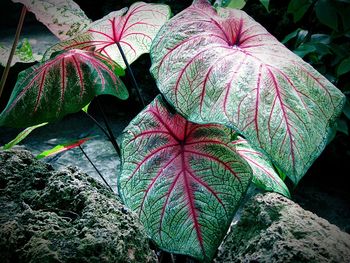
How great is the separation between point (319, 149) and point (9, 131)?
2342mm

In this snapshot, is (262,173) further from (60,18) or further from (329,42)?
(329,42)

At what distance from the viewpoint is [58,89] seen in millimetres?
857

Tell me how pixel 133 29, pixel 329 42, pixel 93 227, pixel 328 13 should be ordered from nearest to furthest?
pixel 93 227 < pixel 133 29 < pixel 328 13 < pixel 329 42

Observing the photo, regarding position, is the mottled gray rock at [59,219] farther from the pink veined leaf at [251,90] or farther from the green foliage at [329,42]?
the green foliage at [329,42]

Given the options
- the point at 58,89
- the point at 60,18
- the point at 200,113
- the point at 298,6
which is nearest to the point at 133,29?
the point at 60,18

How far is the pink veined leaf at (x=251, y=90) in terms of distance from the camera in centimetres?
68

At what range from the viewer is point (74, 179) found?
0.76 m

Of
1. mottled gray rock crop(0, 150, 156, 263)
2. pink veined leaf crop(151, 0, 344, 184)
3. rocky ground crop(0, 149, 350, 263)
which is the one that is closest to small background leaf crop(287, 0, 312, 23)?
pink veined leaf crop(151, 0, 344, 184)

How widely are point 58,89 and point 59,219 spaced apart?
33 cm

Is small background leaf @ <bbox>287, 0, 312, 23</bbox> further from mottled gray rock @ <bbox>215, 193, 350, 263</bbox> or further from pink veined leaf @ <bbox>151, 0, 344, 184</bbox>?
mottled gray rock @ <bbox>215, 193, 350, 263</bbox>

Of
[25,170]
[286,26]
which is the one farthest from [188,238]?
[286,26]

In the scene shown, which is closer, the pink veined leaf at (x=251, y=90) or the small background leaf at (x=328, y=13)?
the pink veined leaf at (x=251, y=90)

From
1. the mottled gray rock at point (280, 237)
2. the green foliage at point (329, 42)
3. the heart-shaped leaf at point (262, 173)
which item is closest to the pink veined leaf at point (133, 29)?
the heart-shaped leaf at point (262, 173)

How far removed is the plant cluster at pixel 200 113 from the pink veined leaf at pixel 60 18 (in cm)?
1
